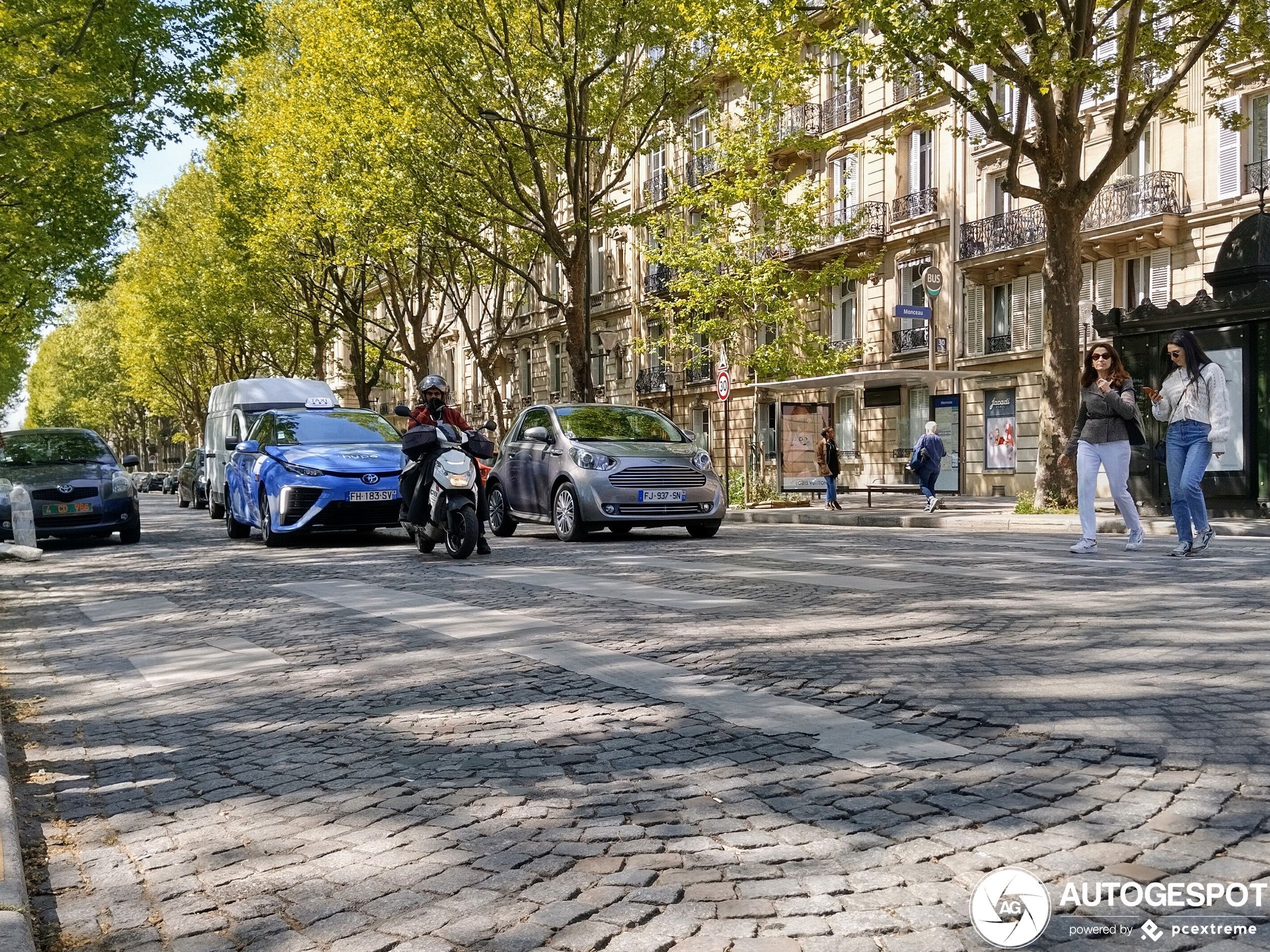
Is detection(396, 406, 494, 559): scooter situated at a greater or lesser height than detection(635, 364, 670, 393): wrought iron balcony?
lesser

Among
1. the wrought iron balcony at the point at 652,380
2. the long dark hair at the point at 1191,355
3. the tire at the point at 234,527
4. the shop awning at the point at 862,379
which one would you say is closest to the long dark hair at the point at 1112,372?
the long dark hair at the point at 1191,355

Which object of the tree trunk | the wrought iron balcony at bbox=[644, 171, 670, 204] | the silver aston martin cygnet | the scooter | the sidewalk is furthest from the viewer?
the wrought iron balcony at bbox=[644, 171, 670, 204]

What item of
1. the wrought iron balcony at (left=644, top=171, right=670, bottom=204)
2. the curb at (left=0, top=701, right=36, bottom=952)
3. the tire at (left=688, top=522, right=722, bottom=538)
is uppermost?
the wrought iron balcony at (left=644, top=171, right=670, bottom=204)

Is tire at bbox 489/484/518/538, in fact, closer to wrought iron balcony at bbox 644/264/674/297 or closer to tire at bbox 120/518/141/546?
tire at bbox 120/518/141/546

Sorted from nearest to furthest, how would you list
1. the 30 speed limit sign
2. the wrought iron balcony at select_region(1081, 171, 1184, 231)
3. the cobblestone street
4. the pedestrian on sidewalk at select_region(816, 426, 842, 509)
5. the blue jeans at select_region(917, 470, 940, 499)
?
the cobblestone street < the blue jeans at select_region(917, 470, 940, 499) < the 30 speed limit sign < the pedestrian on sidewalk at select_region(816, 426, 842, 509) < the wrought iron balcony at select_region(1081, 171, 1184, 231)

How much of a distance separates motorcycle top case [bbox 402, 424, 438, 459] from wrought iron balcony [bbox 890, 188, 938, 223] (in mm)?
25465

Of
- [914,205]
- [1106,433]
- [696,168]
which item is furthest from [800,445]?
[696,168]

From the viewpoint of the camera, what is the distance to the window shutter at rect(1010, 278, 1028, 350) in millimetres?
32250

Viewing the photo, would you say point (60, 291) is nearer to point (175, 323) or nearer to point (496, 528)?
point (175, 323)

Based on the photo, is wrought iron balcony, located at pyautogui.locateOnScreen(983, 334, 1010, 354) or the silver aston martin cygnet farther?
wrought iron balcony, located at pyautogui.locateOnScreen(983, 334, 1010, 354)

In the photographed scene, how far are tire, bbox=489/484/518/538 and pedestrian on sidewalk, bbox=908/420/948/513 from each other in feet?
30.8

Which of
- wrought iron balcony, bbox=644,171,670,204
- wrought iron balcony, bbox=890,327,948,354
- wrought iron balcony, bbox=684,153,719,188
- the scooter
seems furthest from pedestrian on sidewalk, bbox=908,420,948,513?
wrought iron balcony, bbox=644,171,670,204

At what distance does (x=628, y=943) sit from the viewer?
2.64 m

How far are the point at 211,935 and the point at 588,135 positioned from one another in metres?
27.7
